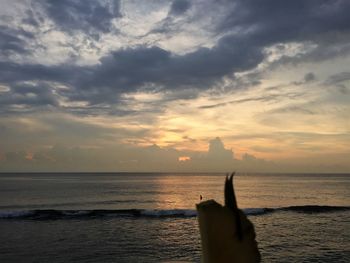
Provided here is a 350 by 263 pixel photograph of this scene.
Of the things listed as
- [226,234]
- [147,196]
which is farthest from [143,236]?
[147,196]

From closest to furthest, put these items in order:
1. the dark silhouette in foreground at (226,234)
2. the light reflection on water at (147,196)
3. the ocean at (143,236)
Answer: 1. the dark silhouette in foreground at (226,234)
2. the ocean at (143,236)
3. the light reflection on water at (147,196)

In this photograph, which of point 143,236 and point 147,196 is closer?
point 143,236

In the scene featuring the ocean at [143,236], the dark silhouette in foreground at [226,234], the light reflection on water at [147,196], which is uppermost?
the dark silhouette in foreground at [226,234]

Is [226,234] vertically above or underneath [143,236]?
above

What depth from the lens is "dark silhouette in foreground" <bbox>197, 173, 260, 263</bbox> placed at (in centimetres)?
142

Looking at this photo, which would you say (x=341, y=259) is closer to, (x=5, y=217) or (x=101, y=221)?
(x=101, y=221)

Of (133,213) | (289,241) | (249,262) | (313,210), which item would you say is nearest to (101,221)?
(133,213)

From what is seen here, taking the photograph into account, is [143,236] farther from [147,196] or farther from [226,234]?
[147,196]

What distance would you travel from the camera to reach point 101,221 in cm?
3250

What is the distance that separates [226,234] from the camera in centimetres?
144

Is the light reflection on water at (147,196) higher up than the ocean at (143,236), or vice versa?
the light reflection on water at (147,196)

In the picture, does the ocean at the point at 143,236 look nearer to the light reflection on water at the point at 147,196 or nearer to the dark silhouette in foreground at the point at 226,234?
the light reflection on water at the point at 147,196

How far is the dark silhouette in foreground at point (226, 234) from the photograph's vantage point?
1425 mm

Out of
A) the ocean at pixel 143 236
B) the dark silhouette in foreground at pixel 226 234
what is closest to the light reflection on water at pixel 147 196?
Answer: the ocean at pixel 143 236
